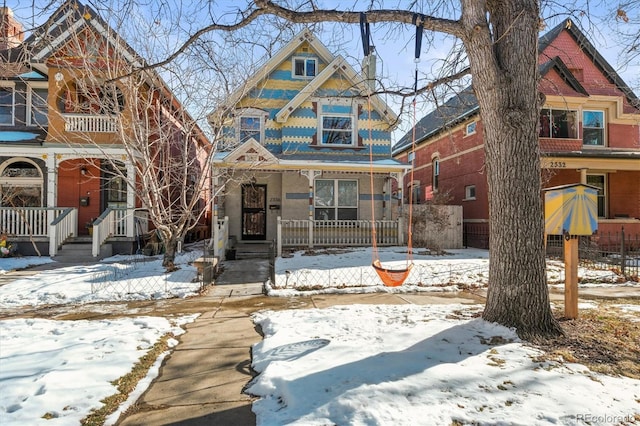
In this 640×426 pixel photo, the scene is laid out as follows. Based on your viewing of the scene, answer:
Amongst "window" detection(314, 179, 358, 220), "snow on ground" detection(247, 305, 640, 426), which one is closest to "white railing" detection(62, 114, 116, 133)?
"window" detection(314, 179, 358, 220)

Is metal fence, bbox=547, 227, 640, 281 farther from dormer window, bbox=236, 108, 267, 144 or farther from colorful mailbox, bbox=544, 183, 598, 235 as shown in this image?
dormer window, bbox=236, 108, 267, 144

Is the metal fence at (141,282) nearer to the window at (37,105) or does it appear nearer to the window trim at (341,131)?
the window trim at (341,131)

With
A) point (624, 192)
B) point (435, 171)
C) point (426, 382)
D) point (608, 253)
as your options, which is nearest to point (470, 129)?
point (435, 171)

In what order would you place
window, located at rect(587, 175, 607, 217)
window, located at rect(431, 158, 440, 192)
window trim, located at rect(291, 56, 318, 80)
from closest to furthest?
window trim, located at rect(291, 56, 318, 80) → window, located at rect(587, 175, 607, 217) → window, located at rect(431, 158, 440, 192)

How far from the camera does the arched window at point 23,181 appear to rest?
13.9 metres

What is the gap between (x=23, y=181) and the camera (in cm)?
1403

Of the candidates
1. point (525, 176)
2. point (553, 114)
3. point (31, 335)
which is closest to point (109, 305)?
point (31, 335)

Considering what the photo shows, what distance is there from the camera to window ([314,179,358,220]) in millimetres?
15484

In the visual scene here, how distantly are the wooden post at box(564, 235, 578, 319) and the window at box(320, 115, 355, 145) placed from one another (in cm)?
1131

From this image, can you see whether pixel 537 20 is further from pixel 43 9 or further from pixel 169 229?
pixel 169 229

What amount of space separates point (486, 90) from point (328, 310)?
3.83 metres

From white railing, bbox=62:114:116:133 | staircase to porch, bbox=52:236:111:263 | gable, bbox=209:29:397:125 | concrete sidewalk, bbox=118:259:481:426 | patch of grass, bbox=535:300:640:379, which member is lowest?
concrete sidewalk, bbox=118:259:481:426

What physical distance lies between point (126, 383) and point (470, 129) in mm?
17340

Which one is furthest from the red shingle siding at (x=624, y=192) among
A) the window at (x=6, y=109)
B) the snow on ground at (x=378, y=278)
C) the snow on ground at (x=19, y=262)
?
the window at (x=6, y=109)
